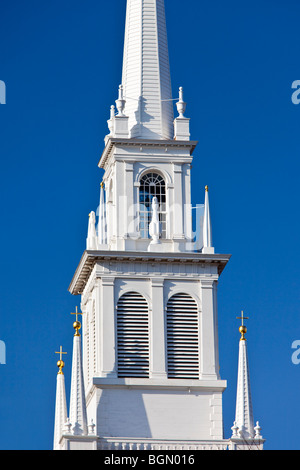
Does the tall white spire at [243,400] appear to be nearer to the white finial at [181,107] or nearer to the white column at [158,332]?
the white column at [158,332]

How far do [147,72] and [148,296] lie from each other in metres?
11.6

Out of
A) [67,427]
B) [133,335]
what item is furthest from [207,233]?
[67,427]

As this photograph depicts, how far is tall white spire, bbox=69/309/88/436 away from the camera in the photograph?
103938mm

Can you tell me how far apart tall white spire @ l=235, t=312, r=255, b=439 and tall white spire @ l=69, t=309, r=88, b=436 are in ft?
22.5

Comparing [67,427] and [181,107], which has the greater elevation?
[181,107]

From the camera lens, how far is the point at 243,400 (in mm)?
105625

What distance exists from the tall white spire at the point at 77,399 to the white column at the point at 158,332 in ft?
13.4

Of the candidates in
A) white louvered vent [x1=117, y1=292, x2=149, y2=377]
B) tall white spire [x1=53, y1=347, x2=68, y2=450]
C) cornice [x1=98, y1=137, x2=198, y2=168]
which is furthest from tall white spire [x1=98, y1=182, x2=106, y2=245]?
tall white spire [x1=53, y1=347, x2=68, y2=450]

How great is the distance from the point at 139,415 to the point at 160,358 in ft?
9.27

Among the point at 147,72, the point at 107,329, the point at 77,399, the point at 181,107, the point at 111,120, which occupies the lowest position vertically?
the point at 77,399

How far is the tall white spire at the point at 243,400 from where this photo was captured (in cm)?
10500

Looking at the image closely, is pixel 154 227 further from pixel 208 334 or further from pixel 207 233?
pixel 208 334
